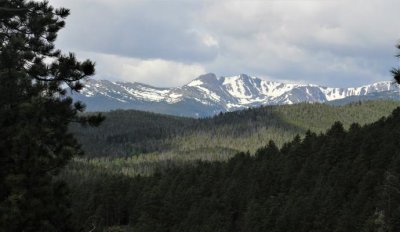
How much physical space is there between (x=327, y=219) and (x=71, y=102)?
7596 centimetres

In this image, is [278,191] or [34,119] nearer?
[34,119]

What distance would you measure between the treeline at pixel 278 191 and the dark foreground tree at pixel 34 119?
1877 inches

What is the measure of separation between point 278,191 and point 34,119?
120504mm

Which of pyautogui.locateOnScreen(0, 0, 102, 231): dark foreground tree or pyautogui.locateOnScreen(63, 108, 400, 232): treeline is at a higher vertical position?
pyautogui.locateOnScreen(0, 0, 102, 231): dark foreground tree

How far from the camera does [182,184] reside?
159m

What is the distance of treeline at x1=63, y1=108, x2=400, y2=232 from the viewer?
295ft

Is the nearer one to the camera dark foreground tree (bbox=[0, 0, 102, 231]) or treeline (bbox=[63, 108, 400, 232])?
dark foreground tree (bbox=[0, 0, 102, 231])

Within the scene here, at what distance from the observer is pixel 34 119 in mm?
18984

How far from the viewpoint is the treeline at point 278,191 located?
90.1 metres

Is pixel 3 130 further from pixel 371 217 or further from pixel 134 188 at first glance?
pixel 134 188

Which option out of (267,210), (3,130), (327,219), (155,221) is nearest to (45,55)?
(3,130)

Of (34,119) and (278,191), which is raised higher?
(34,119)

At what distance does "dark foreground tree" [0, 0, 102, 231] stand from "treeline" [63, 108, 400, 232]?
156 feet

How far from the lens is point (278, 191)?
13462 centimetres
